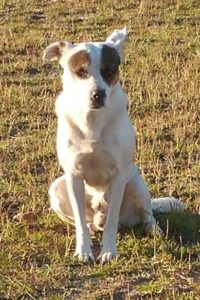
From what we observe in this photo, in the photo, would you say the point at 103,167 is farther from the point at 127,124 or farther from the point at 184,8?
the point at 184,8

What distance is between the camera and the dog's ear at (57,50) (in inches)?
267

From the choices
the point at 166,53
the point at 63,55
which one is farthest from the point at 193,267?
the point at 166,53

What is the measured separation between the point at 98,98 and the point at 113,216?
0.95 m

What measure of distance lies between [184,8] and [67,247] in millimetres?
10359

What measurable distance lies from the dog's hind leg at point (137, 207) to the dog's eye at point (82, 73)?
1.04 metres

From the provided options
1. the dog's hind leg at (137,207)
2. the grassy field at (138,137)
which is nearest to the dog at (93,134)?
the dog's hind leg at (137,207)

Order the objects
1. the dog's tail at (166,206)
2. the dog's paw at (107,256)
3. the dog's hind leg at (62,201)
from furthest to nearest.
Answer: the dog's tail at (166,206) → the dog's hind leg at (62,201) → the dog's paw at (107,256)

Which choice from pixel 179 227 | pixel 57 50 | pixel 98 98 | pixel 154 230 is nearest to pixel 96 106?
pixel 98 98

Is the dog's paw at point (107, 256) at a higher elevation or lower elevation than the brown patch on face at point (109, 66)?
lower

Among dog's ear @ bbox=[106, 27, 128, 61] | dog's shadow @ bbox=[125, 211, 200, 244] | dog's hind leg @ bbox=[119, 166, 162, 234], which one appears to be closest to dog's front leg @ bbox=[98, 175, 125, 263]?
dog's hind leg @ bbox=[119, 166, 162, 234]

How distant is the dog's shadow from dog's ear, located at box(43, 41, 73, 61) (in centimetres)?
151

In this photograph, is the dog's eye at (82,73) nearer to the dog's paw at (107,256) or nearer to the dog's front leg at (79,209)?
the dog's front leg at (79,209)

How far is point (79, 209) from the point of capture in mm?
6793

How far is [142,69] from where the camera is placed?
12453 mm
